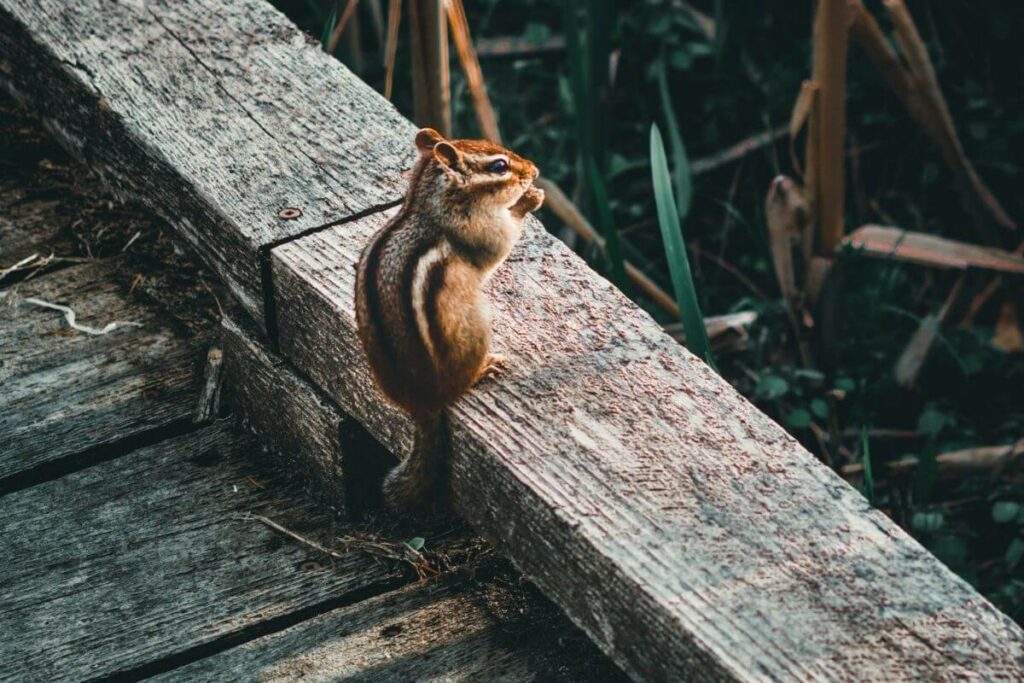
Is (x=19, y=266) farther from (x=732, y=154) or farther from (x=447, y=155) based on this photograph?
(x=732, y=154)

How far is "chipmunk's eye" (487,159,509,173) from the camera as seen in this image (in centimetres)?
220

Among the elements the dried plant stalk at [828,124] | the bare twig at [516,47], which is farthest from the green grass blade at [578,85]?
the bare twig at [516,47]

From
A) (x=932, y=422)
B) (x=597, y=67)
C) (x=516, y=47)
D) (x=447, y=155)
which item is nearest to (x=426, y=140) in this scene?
(x=447, y=155)

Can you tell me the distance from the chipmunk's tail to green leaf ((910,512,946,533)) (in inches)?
58.8

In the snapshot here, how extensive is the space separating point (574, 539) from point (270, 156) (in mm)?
1028

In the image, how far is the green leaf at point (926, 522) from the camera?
3.27 meters

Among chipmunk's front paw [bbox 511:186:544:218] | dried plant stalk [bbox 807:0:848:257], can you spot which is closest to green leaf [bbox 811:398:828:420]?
dried plant stalk [bbox 807:0:848:257]

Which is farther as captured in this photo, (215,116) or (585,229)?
(585,229)

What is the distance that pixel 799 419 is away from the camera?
3.70 m

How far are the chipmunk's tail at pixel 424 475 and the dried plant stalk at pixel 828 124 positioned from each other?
1.69 metres

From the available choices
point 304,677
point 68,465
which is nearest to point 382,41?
point 68,465

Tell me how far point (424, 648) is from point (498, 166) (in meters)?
0.73

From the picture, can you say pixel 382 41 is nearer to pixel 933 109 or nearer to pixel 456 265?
pixel 933 109

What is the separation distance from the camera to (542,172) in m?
4.43
